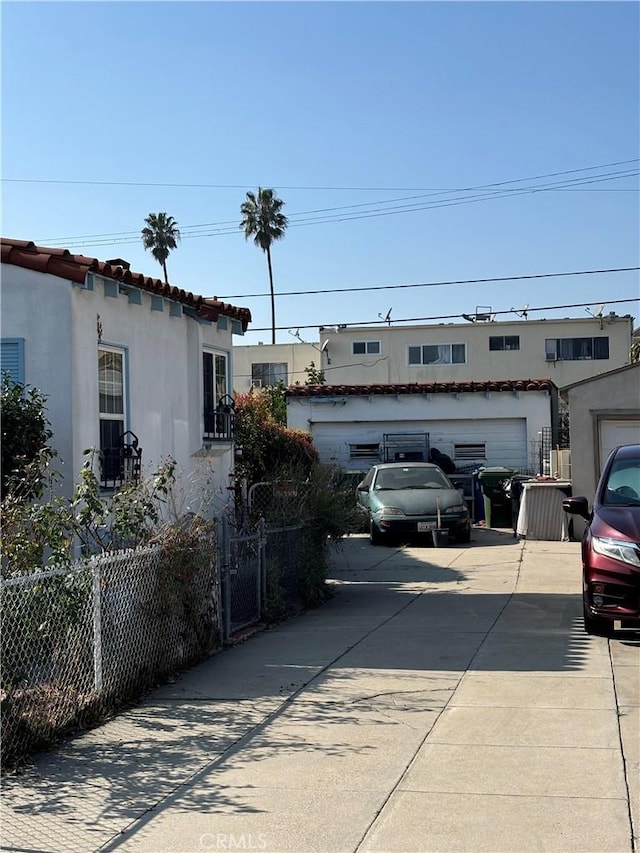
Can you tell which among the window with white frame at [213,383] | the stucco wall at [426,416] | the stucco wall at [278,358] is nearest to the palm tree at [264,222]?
the stucco wall at [278,358]

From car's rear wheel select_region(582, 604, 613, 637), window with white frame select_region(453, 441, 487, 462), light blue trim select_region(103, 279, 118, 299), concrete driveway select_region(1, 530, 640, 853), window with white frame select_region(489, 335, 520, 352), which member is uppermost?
window with white frame select_region(489, 335, 520, 352)

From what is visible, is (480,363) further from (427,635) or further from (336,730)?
(336,730)

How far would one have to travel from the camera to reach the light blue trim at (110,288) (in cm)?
1138

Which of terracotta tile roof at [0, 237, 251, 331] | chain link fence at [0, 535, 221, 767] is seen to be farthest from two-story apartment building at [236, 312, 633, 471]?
chain link fence at [0, 535, 221, 767]

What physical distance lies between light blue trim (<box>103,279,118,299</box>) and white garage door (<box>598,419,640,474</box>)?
34.4 feet

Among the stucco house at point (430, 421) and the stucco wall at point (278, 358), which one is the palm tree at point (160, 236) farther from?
the stucco house at point (430, 421)

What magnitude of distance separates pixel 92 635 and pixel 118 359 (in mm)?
5735

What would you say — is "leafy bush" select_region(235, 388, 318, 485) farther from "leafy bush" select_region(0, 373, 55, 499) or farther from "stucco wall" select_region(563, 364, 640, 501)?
"leafy bush" select_region(0, 373, 55, 499)

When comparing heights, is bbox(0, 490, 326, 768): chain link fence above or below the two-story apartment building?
below

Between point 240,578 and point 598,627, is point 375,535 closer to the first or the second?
point 240,578

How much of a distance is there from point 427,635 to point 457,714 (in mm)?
2886

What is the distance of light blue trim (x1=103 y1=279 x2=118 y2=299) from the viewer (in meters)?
11.4

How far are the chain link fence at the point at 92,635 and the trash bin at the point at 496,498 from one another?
47.0ft

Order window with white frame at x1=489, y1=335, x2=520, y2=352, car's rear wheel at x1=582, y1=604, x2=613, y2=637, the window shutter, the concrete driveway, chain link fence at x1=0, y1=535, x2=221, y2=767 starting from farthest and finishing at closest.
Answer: window with white frame at x1=489, y1=335, x2=520, y2=352 → the window shutter → car's rear wheel at x1=582, y1=604, x2=613, y2=637 → chain link fence at x1=0, y1=535, x2=221, y2=767 → the concrete driveway
